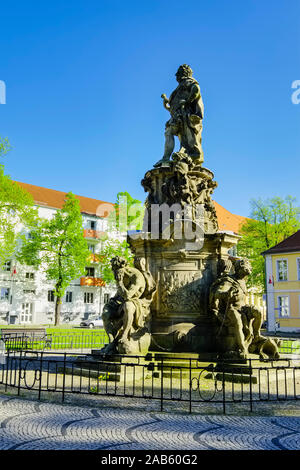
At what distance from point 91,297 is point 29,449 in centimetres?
4209

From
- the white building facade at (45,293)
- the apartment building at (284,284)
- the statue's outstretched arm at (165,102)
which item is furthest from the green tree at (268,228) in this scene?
the statue's outstretched arm at (165,102)

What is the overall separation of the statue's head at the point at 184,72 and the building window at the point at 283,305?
27498 millimetres

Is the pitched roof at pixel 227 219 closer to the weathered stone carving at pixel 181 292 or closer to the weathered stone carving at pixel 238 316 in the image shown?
the weathered stone carving at pixel 181 292

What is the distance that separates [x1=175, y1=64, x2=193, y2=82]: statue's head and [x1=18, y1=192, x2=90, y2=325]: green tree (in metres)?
24.0

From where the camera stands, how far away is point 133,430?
5.16m

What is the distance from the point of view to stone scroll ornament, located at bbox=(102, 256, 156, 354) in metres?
9.09

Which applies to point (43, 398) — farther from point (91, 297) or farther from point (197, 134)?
point (91, 297)

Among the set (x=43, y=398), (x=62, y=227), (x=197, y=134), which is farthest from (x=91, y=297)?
(x=43, y=398)

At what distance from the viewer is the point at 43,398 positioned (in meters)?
7.09

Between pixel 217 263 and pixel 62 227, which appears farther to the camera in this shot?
pixel 62 227

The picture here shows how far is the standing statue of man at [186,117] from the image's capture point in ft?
37.7

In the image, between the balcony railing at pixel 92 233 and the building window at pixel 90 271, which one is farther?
the balcony railing at pixel 92 233

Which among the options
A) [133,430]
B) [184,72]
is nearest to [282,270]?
[184,72]

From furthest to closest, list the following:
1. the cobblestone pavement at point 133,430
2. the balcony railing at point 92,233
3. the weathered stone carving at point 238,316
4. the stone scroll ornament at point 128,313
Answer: the balcony railing at point 92,233 < the stone scroll ornament at point 128,313 < the weathered stone carving at point 238,316 < the cobblestone pavement at point 133,430
